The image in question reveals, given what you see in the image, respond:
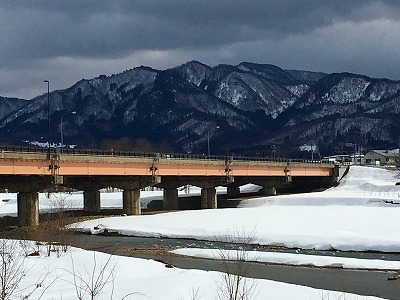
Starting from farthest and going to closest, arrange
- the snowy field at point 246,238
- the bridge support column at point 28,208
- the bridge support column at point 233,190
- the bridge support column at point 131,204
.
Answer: the bridge support column at point 233,190 < the bridge support column at point 131,204 < the bridge support column at point 28,208 < the snowy field at point 246,238

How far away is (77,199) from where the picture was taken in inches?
4370

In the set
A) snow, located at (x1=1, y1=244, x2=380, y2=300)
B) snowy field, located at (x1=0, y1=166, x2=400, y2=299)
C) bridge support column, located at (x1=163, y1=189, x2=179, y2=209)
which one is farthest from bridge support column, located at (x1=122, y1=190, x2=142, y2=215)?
snow, located at (x1=1, y1=244, x2=380, y2=300)

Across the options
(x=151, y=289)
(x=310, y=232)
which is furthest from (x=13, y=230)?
(x=151, y=289)

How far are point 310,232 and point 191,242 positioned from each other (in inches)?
385

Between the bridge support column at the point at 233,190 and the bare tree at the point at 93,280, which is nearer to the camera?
the bare tree at the point at 93,280

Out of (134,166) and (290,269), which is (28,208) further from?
(290,269)

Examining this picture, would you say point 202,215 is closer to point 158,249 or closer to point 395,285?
point 158,249

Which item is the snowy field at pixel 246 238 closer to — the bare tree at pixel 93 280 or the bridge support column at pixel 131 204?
the bare tree at pixel 93 280

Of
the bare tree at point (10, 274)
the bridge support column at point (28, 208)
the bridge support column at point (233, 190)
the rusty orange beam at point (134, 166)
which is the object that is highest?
the rusty orange beam at point (134, 166)

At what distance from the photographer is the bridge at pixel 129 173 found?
57250 millimetres

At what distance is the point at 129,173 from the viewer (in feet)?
221

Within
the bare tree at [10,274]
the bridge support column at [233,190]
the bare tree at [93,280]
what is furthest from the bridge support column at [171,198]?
the bare tree at [10,274]

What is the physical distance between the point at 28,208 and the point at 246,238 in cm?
2764

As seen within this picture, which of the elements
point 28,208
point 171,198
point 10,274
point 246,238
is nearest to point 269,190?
point 171,198
